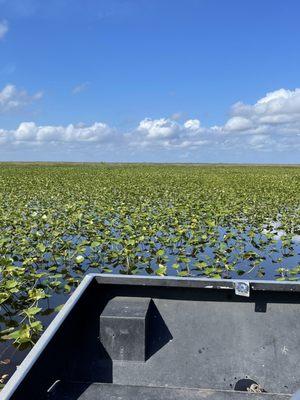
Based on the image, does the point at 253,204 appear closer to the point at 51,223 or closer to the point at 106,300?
the point at 51,223

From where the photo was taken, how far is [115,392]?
8.66 ft

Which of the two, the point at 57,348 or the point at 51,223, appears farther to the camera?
the point at 51,223

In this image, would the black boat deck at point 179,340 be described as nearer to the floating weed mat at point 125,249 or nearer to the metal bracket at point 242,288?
the metal bracket at point 242,288

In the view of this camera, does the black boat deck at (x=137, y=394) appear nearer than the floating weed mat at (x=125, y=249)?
Yes

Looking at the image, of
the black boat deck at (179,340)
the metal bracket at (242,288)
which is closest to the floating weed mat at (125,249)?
the black boat deck at (179,340)

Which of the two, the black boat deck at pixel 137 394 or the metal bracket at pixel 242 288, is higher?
the metal bracket at pixel 242 288

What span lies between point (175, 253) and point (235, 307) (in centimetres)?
520

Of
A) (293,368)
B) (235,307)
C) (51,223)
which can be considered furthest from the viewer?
(51,223)

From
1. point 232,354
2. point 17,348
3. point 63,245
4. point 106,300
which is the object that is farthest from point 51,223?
point 232,354

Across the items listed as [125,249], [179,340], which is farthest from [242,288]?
[125,249]

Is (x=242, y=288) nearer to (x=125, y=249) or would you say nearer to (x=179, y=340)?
(x=179, y=340)

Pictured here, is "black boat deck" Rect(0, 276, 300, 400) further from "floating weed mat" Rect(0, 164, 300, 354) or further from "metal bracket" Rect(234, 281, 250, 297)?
"floating weed mat" Rect(0, 164, 300, 354)

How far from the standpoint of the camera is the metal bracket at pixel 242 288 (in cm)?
330

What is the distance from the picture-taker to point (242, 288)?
10.9 feet
